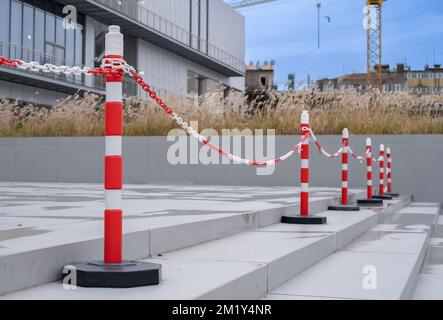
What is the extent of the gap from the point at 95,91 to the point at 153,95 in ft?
93.5

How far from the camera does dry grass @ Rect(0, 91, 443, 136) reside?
43.6 feet

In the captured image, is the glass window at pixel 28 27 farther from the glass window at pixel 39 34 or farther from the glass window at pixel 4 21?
the glass window at pixel 4 21

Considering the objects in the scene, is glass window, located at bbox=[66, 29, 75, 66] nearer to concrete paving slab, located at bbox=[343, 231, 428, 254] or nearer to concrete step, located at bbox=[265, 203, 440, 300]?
concrete paving slab, located at bbox=[343, 231, 428, 254]

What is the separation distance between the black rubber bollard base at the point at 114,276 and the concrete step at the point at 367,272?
76cm

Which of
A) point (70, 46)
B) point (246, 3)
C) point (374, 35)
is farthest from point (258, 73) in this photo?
point (70, 46)

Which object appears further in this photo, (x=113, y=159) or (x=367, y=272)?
(x=367, y=272)

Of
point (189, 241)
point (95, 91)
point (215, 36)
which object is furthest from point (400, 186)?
point (215, 36)

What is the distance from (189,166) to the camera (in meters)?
13.2

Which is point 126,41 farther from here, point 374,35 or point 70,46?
point 374,35

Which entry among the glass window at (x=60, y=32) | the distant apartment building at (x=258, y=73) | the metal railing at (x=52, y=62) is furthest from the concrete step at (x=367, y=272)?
the distant apartment building at (x=258, y=73)

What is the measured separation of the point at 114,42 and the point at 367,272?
7.25 ft

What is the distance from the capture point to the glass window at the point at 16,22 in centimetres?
2692

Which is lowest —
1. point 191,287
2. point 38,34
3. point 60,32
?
point 191,287

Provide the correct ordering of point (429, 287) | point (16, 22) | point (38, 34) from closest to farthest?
point (429, 287), point (16, 22), point (38, 34)
